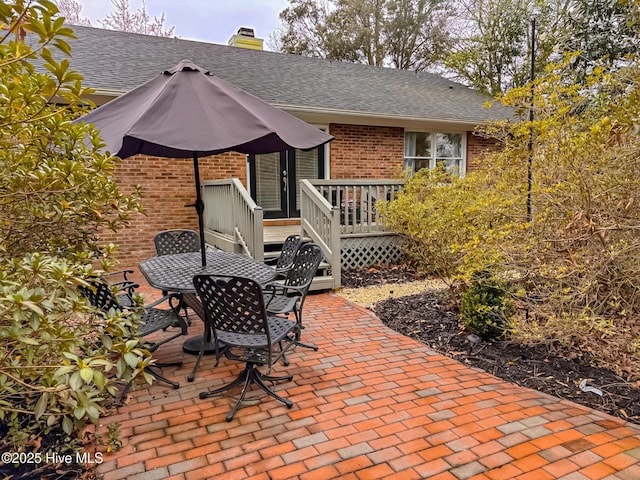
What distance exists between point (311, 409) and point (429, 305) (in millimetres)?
3013

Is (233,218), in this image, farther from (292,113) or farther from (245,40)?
(245,40)

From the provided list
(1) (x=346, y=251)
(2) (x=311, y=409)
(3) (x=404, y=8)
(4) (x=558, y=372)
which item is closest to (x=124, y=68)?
(1) (x=346, y=251)

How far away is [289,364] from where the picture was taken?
3.74 metres

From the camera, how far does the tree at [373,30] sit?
2078 centimetres

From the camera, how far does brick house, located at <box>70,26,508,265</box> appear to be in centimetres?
795

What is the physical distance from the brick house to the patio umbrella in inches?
162

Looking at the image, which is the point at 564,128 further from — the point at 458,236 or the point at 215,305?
the point at 215,305

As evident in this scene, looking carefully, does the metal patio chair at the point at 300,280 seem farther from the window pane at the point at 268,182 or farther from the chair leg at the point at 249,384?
the window pane at the point at 268,182

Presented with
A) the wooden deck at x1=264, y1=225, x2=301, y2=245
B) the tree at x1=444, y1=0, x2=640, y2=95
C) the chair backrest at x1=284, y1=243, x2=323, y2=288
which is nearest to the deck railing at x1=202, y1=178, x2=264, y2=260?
the wooden deck at x1=264, y1=225, x2=301, y2=245

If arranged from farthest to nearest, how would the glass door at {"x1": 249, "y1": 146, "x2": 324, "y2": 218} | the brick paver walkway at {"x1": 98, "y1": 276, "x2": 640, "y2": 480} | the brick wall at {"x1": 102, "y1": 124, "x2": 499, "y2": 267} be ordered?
the glass door at {"x1": 249, "y1": 146, "x2": 324, "y2": 218}, the brick wall at {"x1": 102, "y1": 124, "x2": 499, "y2": 267}, the brick paver walkway at {"x1": 98, "y1": 276, "x2": 640, "y2": 480}

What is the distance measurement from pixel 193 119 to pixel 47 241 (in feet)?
4.23

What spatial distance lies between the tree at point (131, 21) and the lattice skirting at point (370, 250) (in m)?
19.9

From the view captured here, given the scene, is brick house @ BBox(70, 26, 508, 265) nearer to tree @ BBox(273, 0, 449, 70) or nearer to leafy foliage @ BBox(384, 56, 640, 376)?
leafy foliage @ BBox(384, 56, 640, 376)

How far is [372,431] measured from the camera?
2.67m
